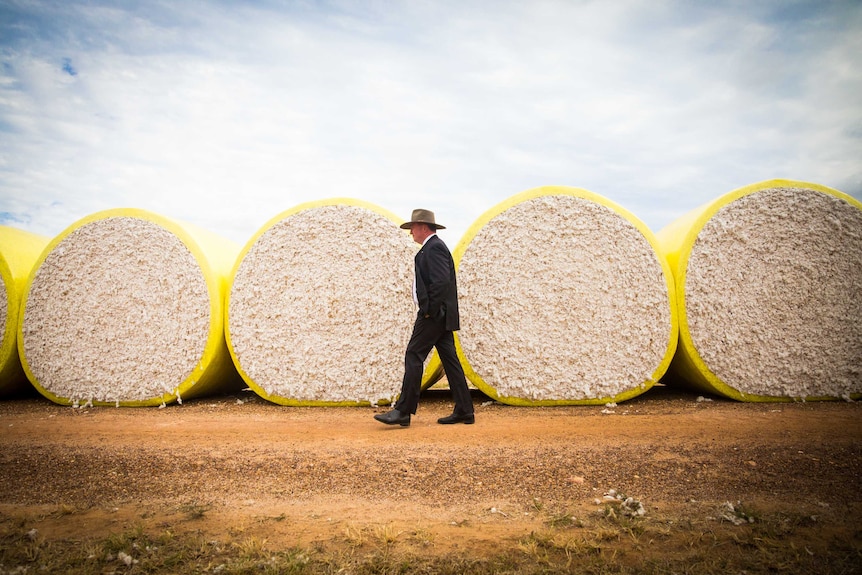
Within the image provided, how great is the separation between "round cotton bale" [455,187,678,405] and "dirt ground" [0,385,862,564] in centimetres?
36

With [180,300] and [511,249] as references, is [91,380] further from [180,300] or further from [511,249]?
[511,249]

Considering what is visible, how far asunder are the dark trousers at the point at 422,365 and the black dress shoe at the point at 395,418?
3 centimetres

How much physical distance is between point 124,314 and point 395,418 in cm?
297

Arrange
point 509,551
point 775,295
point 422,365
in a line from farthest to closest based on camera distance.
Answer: point 775,295 → point 422,365 → point 509,551

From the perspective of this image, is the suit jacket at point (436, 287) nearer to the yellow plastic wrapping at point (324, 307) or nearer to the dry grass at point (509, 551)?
the yellow plastic wrapping at point (324, 307)

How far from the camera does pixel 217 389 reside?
5660mm

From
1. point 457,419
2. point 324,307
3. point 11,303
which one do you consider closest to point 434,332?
point 457,419

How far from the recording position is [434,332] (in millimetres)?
4102

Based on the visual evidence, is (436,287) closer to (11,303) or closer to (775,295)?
(775,295)

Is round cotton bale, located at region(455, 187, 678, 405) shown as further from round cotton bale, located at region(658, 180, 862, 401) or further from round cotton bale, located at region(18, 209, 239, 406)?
round cotton bale, located at region(18, 209, 239, 406)

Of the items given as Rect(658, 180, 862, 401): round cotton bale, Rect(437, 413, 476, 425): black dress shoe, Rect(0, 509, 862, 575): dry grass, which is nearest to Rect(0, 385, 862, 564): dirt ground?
Rect(0, 509, 862, 575): dry grass

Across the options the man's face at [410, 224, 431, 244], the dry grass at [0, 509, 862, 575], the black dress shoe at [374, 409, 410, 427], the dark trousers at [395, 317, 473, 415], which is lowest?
the dry grass at [0, 509, 862, 575]

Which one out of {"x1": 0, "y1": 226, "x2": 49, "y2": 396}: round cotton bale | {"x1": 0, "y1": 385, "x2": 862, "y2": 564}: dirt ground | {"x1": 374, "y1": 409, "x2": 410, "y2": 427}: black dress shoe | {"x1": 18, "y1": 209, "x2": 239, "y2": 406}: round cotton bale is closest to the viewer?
{"x1": 0, "y1": 385, "x2": 862, "y2": 564}: dirt ground

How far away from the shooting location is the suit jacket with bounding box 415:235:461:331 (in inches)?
160
